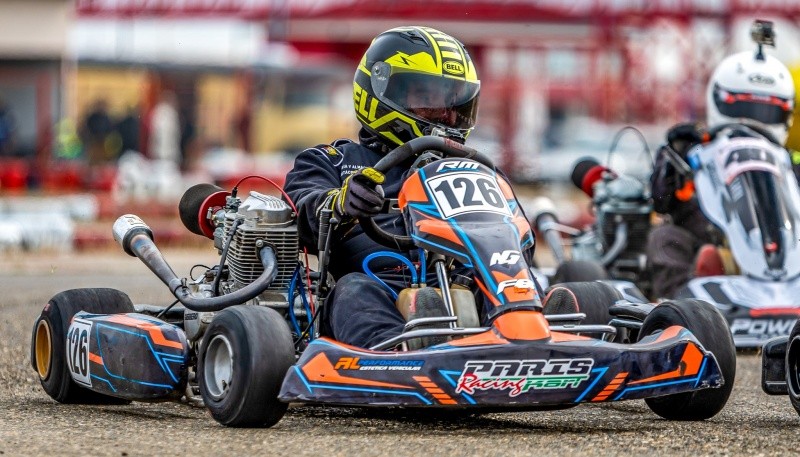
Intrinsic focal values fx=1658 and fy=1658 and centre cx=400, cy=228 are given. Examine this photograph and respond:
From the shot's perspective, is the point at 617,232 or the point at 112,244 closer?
the point at 617,232

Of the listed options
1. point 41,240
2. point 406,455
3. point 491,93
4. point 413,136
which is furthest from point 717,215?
point 491,93

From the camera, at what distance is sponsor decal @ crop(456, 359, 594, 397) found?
520 cm

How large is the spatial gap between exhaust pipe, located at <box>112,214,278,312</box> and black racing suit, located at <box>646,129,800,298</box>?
4439 millimetres

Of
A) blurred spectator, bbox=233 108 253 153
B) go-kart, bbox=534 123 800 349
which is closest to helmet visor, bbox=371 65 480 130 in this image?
A: go-kart, bbox=534 123 800 349

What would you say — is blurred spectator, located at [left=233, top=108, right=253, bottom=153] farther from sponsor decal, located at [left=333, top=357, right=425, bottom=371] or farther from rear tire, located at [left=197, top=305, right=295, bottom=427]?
sponsor decal, located at [left=333, top=357, right=425, bottom=371]

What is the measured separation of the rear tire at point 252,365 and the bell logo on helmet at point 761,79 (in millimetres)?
5628

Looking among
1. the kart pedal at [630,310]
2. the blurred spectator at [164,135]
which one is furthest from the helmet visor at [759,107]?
the blurred spectator at [164,135]

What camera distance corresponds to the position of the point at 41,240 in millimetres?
17234

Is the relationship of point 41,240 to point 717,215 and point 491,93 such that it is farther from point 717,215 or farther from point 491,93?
point 491,93

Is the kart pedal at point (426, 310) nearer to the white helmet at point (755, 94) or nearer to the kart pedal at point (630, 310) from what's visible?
the kart pedal at point (630, 310)

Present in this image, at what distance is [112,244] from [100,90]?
53.7ft

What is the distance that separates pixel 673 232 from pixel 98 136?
64.5 feet

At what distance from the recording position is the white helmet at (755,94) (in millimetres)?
10281

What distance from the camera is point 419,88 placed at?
21.1ft
